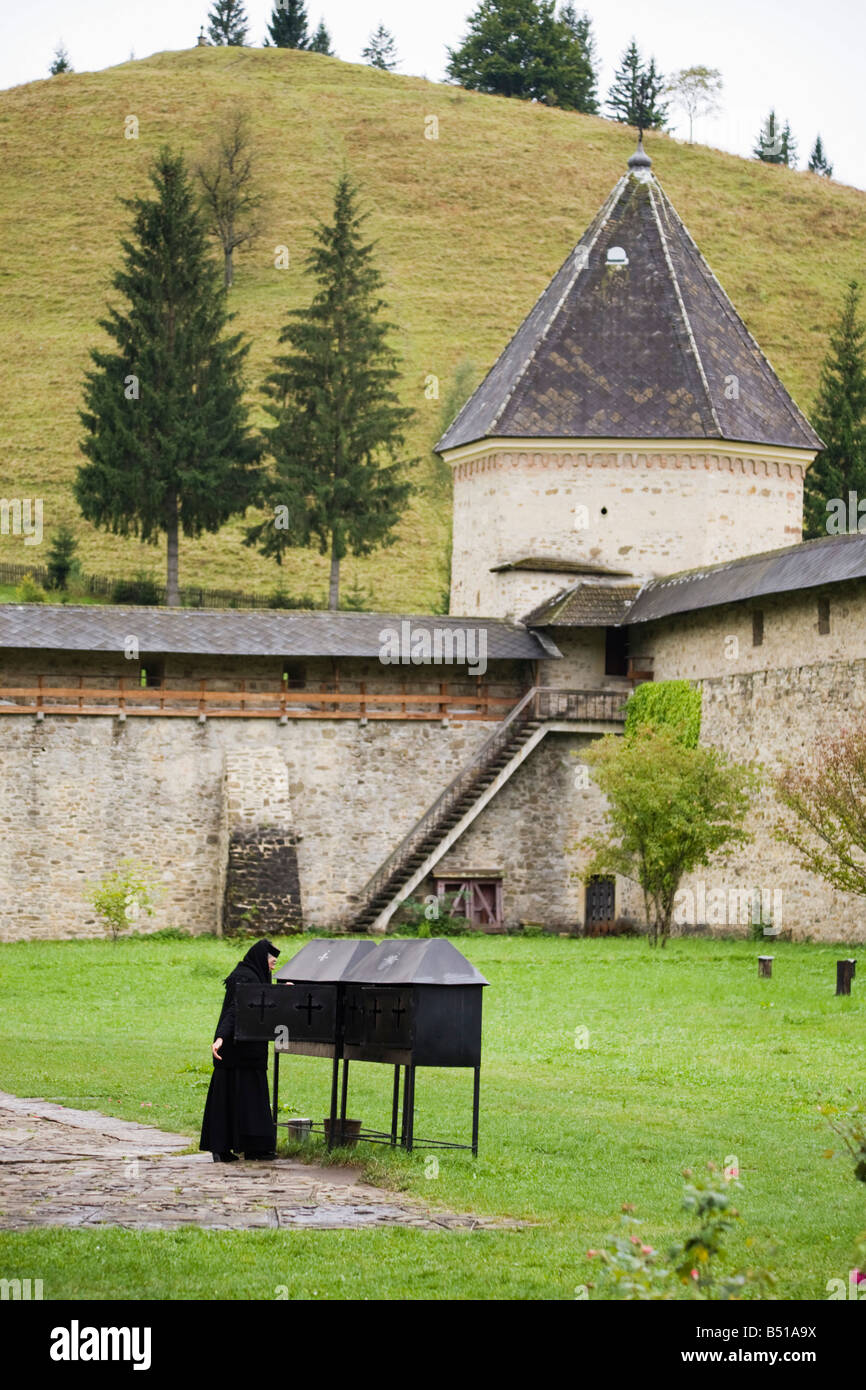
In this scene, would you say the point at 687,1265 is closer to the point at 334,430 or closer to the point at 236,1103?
the point at 236,1103

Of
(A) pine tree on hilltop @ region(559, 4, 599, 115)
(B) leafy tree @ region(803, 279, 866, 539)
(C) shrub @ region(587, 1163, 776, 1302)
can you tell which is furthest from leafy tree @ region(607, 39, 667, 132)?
(C) shrub @ region(587, 1163, 776, 1302)

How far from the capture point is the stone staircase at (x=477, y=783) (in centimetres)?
3306

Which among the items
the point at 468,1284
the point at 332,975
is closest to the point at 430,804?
the point at 332,975

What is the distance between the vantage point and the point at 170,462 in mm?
48344

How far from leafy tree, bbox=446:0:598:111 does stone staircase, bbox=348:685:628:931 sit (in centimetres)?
7822

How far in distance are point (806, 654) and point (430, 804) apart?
26.9 ft

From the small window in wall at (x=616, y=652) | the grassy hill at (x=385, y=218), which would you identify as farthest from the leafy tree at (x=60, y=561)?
the small window in wall at (x=616, y=652)

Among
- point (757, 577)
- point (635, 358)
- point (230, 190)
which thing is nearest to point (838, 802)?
point (757, 577)

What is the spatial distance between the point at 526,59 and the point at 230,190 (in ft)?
96.6

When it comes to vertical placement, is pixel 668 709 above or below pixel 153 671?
below

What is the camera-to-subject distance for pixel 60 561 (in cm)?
5412

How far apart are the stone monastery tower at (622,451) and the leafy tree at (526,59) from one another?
71744 millimetres

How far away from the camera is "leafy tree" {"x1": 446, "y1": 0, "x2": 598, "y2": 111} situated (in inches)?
4163

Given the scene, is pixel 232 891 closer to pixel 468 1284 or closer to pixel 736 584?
pixel 736 584
